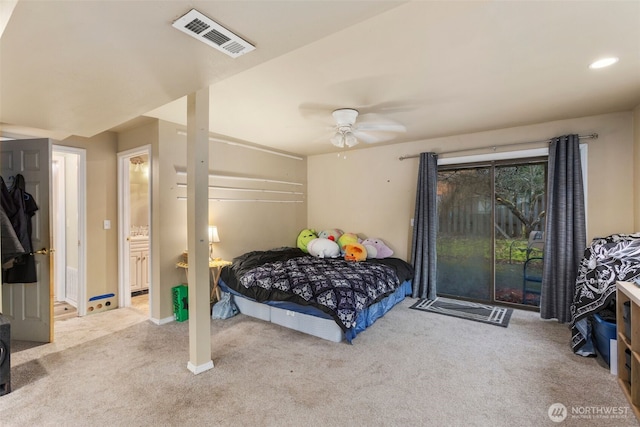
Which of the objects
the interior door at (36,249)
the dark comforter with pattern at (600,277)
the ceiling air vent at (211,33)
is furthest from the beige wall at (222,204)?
the dark comforter with pattern at (600,277)

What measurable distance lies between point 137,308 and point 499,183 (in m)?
5.18

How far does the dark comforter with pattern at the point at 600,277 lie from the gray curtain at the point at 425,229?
67.8 inches

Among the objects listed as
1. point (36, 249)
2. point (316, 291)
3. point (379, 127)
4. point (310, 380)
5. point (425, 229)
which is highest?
point (379, 127)

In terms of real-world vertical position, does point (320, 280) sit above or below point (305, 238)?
below

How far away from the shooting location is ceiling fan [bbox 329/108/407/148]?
3236 millimetres

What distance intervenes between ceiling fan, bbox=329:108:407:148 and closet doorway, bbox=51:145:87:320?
317cm

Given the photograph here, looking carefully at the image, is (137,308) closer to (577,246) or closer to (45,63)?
(45,63)

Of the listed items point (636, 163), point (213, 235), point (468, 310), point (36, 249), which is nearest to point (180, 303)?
point (213, 235)

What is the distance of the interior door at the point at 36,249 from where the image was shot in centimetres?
310

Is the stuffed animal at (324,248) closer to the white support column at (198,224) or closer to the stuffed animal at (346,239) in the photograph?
the stuffed animal at (346,239)

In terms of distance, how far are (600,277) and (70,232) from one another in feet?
20.3

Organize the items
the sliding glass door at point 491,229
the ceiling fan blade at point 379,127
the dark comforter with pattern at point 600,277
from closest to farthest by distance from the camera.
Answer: the dark comforter with pattern at point 600,277, the ceiling fan blade at point 379,127, the sliding glass door at point 491,229

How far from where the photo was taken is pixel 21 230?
119 inches

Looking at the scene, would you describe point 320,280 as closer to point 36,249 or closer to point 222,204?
point 222,204
